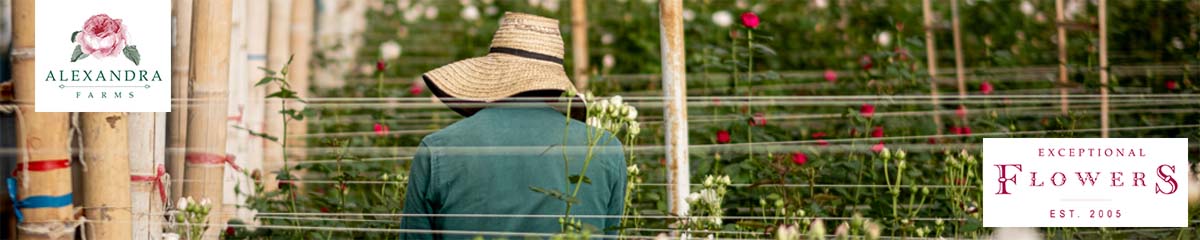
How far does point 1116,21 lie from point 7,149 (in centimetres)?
368

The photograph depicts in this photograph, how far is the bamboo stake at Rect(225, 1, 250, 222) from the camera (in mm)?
3108

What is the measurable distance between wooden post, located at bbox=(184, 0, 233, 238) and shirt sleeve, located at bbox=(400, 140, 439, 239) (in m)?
0.36

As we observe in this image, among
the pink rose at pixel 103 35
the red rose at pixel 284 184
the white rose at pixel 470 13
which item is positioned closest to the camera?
the pink rose at pixel 103 35

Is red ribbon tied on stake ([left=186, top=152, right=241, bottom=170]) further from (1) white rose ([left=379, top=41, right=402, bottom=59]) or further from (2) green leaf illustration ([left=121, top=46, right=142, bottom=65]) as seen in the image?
(1) white rose ([left=379, top=41, right=402, bottom=59])

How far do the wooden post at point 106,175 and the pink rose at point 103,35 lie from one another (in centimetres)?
11

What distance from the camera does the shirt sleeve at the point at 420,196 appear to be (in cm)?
197

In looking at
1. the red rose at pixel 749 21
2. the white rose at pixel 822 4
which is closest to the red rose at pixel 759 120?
the red rose at pixel 749 21

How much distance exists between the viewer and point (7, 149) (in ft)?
6.39

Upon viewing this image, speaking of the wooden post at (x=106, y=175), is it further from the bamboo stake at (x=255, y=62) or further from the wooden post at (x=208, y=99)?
the bamboo stake at (x=255, y=62)

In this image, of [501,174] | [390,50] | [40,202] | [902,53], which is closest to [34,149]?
[40,202]

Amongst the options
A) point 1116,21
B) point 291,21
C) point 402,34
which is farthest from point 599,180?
point 402,34

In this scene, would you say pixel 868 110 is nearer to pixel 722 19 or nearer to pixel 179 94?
pixel 179 94

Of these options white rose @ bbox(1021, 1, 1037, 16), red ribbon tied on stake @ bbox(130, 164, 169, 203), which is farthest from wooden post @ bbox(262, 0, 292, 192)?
white rose @ bbox(1021, 1, 1037, 16)

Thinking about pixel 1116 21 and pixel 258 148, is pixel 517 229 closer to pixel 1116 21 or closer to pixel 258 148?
pixel 258 148
